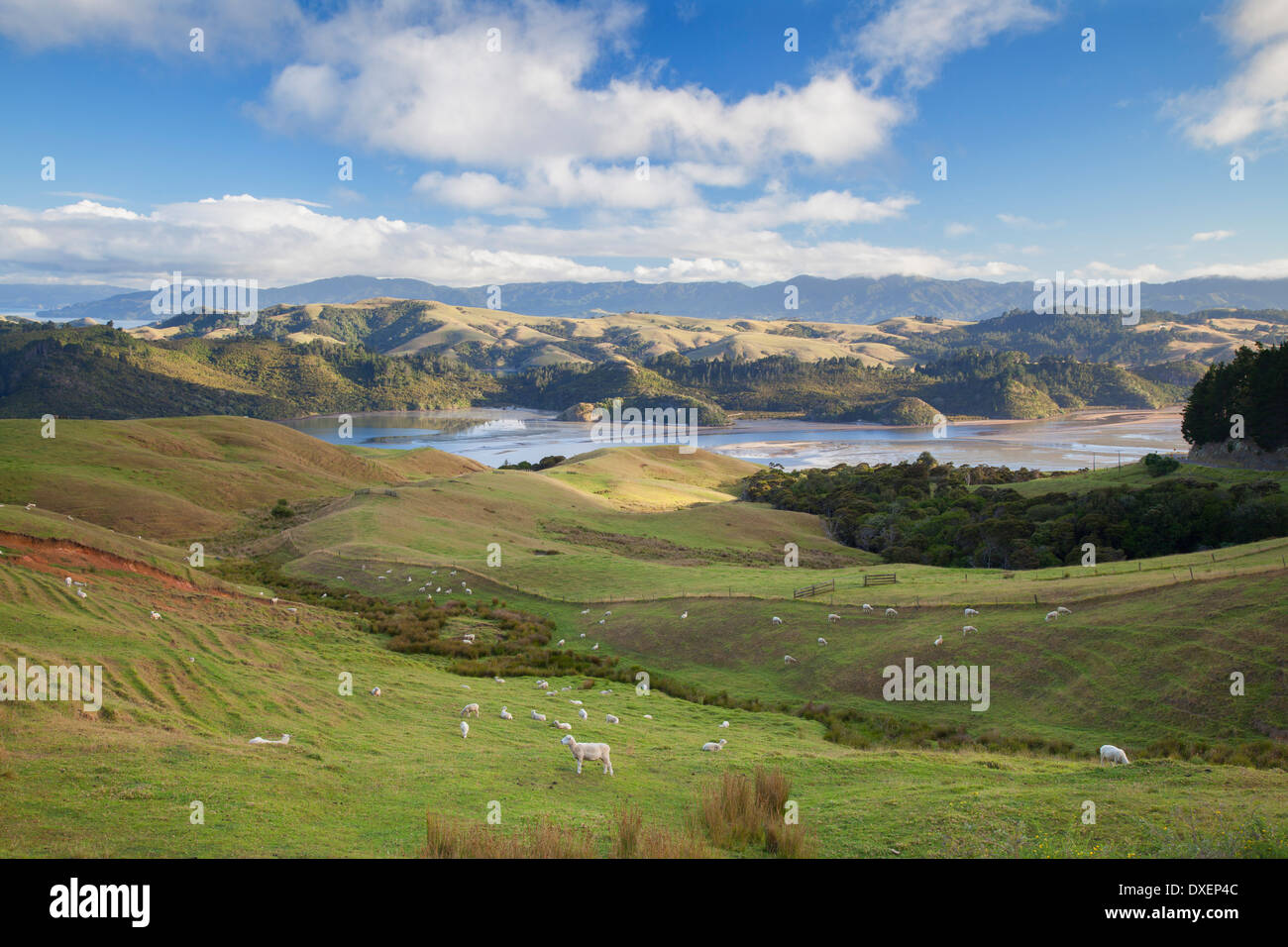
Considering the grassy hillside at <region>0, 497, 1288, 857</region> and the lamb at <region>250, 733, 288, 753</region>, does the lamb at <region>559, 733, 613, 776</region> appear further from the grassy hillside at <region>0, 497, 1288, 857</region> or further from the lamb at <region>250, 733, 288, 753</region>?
the lamb at <region>250, 733, 288, 753</region>

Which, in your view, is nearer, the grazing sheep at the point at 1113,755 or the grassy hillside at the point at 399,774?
the grassy hillside at the point at 399,774

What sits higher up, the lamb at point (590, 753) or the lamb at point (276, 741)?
the lamb at point (276, 741)

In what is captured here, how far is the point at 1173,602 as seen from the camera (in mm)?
21625

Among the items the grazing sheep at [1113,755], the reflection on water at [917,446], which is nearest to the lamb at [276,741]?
the grazing sheep at [1113,755]

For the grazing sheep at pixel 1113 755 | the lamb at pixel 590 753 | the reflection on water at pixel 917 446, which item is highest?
the reflection on water at pixel 917 446

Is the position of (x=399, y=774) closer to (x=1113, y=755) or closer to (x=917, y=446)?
(x=1113, y=755)

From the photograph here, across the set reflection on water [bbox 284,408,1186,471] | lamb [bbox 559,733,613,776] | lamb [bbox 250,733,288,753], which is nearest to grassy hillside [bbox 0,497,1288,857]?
lamb [bbox 559,733,613,776]

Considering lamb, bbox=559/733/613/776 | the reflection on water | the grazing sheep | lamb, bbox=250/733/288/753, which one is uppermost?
the reflection on water

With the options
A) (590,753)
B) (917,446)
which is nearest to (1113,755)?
(590,753)

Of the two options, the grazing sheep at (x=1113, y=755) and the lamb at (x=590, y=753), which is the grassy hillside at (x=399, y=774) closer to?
the lamb at (x=590, y=753)

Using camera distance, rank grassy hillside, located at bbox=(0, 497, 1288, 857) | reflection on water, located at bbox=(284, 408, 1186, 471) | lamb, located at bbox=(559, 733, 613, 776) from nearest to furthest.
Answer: grassy hillside, located at bbox=(0, 497, 1288, 857)
lamb, located at bbox=(559, 733, 613, 776)
reflection on water, located at bbox=(284, 408, 1186, 471)

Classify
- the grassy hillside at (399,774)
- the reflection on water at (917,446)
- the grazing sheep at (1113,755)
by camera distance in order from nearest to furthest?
the grassy hillside at (399,774), the grazing sheep at (1113,755), the reflection on water at (917,446)

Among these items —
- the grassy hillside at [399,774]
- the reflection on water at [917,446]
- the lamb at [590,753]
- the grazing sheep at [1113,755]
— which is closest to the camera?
the grassy hillside at [399,774]
